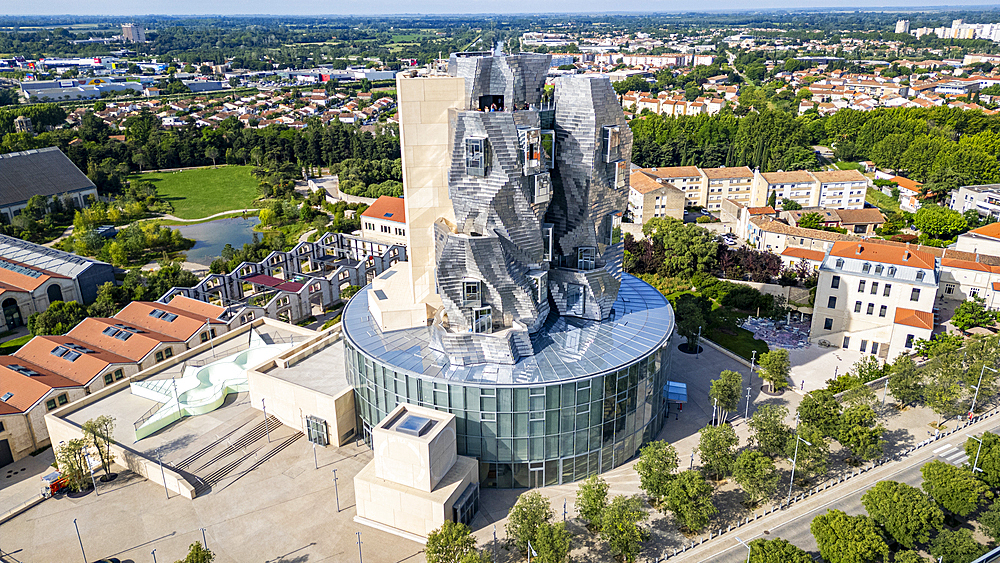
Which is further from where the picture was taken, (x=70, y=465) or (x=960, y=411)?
(x=960, y=411)

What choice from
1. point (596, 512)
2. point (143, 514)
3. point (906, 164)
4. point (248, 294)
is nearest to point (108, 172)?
point (248, 294)

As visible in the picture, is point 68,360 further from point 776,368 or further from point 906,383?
point 906,383

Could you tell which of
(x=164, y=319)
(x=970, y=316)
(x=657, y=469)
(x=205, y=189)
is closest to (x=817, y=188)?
(x=970, y=316)

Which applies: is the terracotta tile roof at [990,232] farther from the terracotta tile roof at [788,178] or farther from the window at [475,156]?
the window at [475,156]

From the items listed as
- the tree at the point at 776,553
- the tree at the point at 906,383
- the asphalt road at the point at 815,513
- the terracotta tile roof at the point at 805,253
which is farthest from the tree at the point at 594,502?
the terracotta tile roof at the point at 805,253

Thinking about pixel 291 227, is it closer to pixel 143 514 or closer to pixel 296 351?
pixel 296 351

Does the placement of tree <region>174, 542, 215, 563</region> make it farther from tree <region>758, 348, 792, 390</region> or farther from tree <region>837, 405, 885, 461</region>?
tree <region>758, 348, 792, 390</region>
